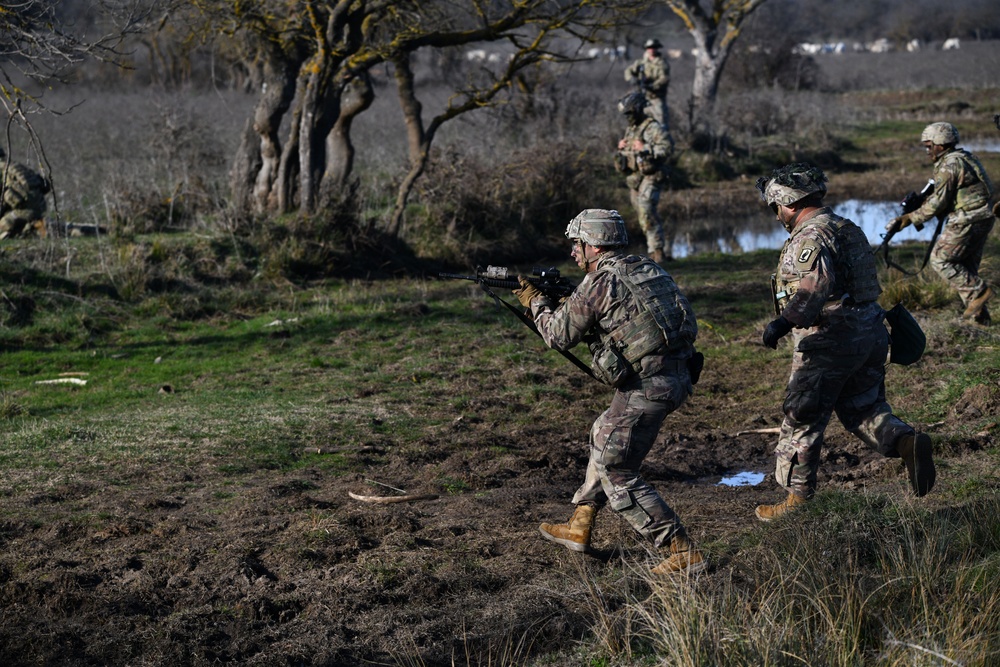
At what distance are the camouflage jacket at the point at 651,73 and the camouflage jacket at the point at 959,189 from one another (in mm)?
8646

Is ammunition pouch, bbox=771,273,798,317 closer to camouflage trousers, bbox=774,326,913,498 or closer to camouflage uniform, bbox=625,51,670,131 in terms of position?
camouflage trousers, bbox=774,326,913,498

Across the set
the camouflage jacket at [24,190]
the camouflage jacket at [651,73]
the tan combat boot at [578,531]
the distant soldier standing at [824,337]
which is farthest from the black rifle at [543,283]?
the camouflage jacket at [651,73]

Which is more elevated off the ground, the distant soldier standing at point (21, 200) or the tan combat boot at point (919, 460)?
the distant soldier standing at point (21, 200)

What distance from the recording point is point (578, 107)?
2366 cm

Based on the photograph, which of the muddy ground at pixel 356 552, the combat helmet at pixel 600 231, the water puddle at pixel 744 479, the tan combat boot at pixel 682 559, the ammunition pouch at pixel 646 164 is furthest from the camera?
the ammunition pouch at pixel 646 164

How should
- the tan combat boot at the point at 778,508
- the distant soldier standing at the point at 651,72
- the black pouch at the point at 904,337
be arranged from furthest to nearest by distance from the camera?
the distant soldier standing at the point at 651,72, the black pouch at the point at 904,337, the tan combat boot at the point at 778,508

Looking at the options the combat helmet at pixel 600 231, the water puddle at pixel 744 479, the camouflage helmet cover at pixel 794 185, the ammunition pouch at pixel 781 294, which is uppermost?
the camouflage helmet cover at pixel 794 185

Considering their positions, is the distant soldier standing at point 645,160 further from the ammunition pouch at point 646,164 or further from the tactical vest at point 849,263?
the tactical vest at point 849,263

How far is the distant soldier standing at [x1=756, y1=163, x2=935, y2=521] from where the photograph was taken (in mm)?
5352

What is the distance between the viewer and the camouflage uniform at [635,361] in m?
5.01

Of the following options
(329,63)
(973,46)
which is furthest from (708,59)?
(973,46)

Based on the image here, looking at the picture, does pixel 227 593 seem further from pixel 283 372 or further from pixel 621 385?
pixel 283 372

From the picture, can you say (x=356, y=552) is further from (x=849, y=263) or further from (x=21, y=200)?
(x=21, y=200)

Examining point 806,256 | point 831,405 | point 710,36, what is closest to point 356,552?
point 831,405
